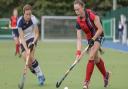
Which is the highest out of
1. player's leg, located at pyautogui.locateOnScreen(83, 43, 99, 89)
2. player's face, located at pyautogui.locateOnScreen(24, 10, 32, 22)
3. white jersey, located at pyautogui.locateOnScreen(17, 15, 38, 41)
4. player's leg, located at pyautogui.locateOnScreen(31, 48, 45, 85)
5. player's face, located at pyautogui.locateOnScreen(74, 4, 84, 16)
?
player's face, located at pyautogui.locateOnScreen(74, 4, 84, 16)

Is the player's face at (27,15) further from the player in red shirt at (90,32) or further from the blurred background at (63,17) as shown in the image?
the blurred background at (63,17)

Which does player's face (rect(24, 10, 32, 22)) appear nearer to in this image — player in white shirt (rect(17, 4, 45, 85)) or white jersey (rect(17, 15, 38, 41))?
player in white shirt (rect(17, 4, 45, 85))

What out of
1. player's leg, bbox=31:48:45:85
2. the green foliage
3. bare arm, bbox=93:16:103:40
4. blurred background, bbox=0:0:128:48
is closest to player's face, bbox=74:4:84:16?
bare arm, bbox=93:16:103:40

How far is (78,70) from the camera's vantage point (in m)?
Answer: 16.6

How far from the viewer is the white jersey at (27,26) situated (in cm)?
1277

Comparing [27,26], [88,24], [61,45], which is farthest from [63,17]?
[88,24]

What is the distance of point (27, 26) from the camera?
42.1 ft

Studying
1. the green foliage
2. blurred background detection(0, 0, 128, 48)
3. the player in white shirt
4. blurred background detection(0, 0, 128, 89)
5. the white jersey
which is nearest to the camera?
the player in white shirt

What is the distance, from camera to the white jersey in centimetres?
1277

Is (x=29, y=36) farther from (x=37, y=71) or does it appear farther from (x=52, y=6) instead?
(x=52, y=6)

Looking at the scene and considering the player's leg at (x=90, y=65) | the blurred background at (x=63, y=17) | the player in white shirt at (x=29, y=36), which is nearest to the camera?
the player's leg at (x=90, y=65)

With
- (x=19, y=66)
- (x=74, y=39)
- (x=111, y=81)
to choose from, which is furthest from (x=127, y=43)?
(x=111, y=81)

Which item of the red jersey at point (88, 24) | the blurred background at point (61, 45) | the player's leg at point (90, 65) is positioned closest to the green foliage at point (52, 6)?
the blurred background at point (61, 45)

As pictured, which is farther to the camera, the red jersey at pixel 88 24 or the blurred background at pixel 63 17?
the blurred background at pixel 63 17
